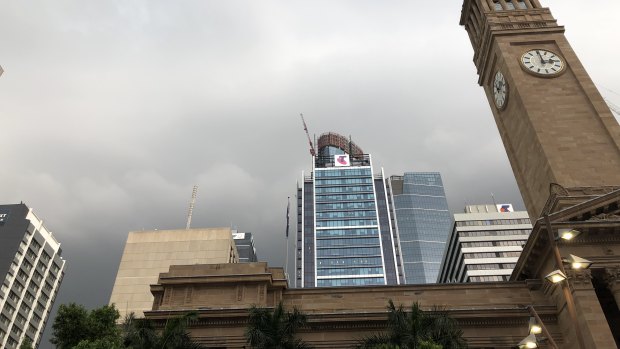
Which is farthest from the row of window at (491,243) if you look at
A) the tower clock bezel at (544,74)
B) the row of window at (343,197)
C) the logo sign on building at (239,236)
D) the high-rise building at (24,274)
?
the high-rise building at (24,274)

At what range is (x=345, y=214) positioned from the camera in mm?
165875

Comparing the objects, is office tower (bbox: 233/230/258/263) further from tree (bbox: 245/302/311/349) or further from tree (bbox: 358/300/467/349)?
tree (bbox: 358/300/467/349)

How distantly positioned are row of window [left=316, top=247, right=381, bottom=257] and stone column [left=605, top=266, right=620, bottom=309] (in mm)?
129211

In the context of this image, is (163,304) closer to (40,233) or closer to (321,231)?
(40,233)

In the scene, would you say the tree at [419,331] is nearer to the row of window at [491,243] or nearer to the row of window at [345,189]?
the row of window at [491,243]

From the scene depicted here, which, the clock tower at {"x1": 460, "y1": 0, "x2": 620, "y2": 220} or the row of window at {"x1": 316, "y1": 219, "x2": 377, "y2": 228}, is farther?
the row of window at {"x1": 316, "y1": 219, "x2": 377, "y2": 228}

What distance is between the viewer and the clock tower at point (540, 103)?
35375mm

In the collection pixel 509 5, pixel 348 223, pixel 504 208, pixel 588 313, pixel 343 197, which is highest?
pixel 343 197

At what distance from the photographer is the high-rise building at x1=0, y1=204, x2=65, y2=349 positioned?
10238cm

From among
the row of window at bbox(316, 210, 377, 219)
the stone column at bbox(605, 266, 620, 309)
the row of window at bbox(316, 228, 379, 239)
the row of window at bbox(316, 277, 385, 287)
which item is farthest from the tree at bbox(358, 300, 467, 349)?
the row of window at bbox(316, 210, 377, 219)

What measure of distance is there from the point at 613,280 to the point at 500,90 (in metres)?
22.2

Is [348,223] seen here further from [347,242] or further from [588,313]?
[588,313]

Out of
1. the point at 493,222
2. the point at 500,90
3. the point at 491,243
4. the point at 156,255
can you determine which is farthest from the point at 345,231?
the point at 500,90

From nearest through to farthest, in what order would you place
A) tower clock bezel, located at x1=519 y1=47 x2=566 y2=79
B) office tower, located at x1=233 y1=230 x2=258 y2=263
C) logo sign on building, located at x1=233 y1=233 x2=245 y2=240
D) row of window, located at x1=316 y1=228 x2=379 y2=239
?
tower clock bezel, located at x1=519 y1=47 x2=566 y2=79 → row of window, located at x1=316 y1=228 x2=379 y2=239 → office tower, located at x1=233 y1=230 x2=258 y2=263 → logo sign on building, located at x1=233 y1=233 x2=245 y2=240
